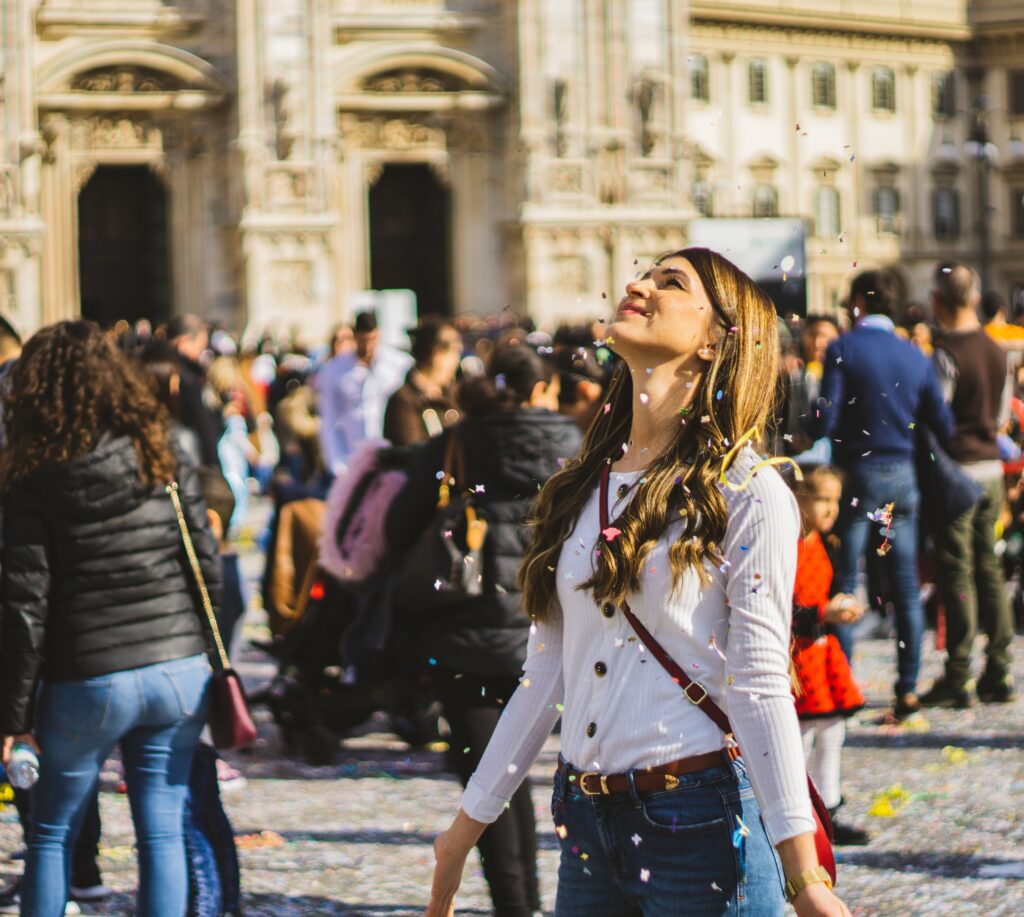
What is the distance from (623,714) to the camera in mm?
2992

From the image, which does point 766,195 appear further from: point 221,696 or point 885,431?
point 221,696

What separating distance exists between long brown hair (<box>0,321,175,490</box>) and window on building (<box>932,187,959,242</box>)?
54.3m

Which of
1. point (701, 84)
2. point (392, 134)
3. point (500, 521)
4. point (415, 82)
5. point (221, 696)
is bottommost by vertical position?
point (221, 696)

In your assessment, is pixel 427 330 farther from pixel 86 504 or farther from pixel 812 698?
pixel 86 504


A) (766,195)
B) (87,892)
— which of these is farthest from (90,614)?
(766,195)

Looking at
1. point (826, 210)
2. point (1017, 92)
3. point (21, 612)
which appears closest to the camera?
point (21, 612)

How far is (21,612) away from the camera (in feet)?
15.4

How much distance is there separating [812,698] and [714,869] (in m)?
3.33

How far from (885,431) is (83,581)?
14.9 ft

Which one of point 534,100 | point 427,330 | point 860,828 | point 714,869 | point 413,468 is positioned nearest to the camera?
point 714,869

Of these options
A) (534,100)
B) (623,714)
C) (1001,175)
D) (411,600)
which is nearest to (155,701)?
(411,600)

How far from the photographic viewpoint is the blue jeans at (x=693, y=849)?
290 cm

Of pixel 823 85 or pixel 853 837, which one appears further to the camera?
pixel 823 85

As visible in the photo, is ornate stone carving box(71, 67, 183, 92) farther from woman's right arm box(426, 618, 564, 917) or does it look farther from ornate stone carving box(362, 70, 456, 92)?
woman's right arm box(426, 618, 564, 917)
